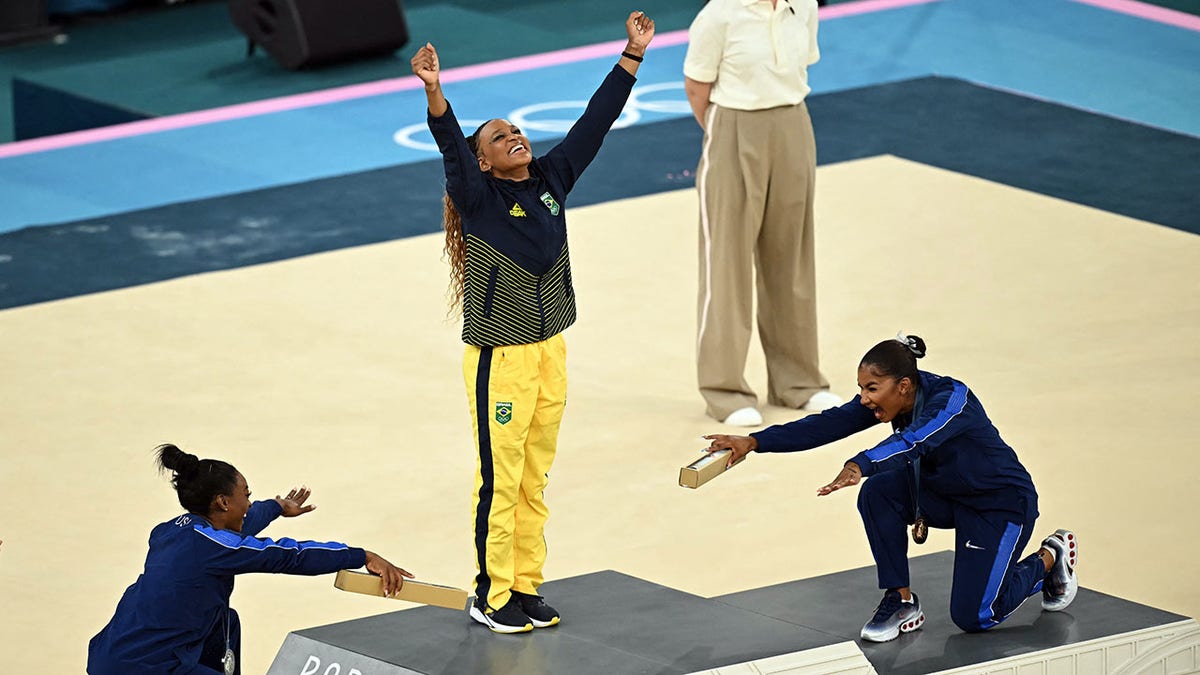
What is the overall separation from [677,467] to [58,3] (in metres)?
9.35

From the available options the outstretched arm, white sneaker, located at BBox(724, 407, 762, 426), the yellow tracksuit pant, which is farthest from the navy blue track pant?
white sneaker, located at BBox(724, 407, 762, 426)

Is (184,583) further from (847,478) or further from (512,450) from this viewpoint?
(847,478)

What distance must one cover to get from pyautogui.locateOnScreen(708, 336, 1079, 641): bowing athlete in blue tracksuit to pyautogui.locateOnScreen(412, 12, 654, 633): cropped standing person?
0.51 metres

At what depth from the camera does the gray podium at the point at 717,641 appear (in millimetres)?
5281

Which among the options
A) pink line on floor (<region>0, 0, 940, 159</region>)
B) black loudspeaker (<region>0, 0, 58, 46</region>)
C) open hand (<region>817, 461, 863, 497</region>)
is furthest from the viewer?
black loudspeaker (<region>0, 0, 58, 46</region>)

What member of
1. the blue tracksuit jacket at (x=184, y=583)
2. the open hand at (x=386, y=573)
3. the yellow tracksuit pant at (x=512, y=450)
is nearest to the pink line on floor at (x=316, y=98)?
the yellow tracksuit pant at (x=512, y=450)

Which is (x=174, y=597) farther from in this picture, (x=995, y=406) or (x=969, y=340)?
(x=969, y=340)

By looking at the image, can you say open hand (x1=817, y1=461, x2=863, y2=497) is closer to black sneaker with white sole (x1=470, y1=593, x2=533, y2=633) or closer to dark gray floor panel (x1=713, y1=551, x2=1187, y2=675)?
dark gray floor panel (x1=713, y1=551, x2=1187, y2=675)

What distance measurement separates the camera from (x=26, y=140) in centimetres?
1283

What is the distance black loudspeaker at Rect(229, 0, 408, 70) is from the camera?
44.2 ft

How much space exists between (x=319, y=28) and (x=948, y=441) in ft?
28.8

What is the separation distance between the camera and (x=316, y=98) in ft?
42.9

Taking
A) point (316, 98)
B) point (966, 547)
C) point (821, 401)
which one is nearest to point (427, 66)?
point (966, 547)

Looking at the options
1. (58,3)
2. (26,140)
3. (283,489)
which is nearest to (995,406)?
(283,489)
